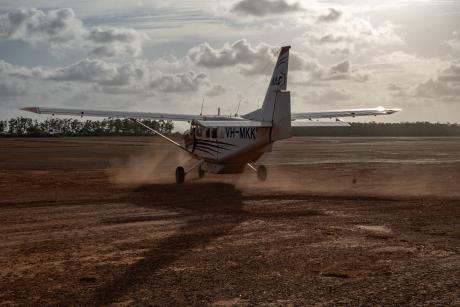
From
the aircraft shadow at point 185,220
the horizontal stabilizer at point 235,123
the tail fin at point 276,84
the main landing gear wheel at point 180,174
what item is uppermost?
the tail fin at point 276,84

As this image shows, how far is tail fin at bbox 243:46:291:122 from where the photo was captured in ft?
75.9

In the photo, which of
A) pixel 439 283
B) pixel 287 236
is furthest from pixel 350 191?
pixel 439 283

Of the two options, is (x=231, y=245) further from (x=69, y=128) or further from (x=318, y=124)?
(x=69, y=128)

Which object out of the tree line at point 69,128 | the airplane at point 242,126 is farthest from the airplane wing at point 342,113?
the tree line at point 69,128

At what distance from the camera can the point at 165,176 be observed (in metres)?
30.9

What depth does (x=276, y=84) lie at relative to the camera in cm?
2361

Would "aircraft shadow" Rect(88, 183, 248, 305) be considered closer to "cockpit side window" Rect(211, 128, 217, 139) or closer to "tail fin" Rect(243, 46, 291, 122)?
"cockpit side window" Rect(211, 128, 217, 139)

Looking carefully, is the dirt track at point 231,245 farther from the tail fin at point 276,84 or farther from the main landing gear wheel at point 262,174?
the tail fin at point 276,84

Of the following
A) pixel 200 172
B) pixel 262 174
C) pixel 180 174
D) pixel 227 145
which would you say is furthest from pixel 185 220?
pixel 200 172

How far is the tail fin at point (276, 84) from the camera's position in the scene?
23125 millimetres

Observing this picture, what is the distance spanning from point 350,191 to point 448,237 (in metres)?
9.74

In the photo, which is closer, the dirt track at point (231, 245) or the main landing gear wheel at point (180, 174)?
the dirt track at point (231, 245)

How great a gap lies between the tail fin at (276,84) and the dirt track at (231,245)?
3.22m

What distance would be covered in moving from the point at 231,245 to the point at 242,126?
41.6 feet
